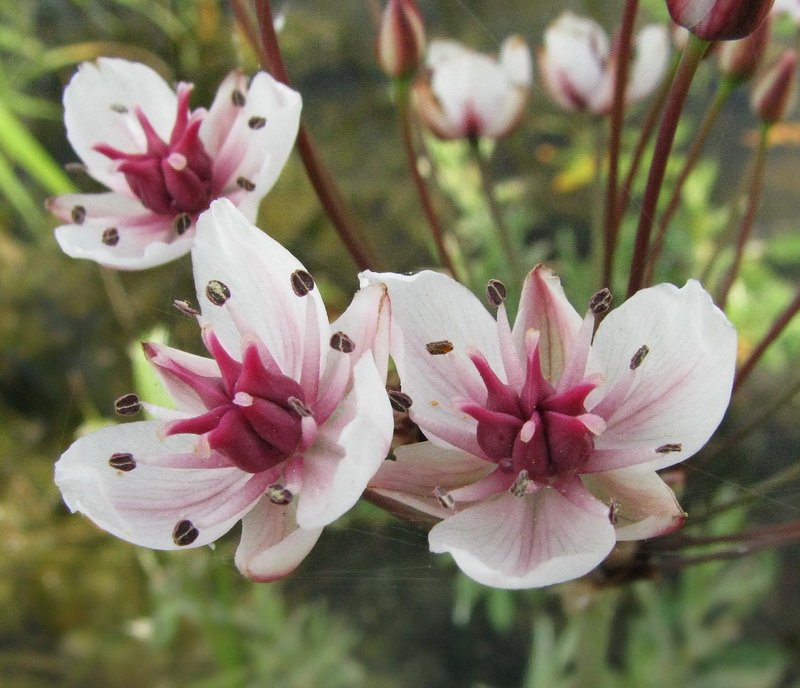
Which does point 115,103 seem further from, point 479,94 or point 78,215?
point 479,94

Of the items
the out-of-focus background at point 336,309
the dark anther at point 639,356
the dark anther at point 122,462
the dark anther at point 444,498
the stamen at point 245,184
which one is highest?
the stamen at point 245,184

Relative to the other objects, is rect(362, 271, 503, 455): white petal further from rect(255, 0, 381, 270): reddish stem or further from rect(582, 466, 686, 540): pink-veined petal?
rect(255, 0, 381, 270): reddish stem

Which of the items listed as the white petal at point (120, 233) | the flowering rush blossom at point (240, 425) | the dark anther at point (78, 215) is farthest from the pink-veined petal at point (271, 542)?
the dark anther at point (78, 215)

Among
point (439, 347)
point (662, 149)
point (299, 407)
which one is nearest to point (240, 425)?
point (299, 407)

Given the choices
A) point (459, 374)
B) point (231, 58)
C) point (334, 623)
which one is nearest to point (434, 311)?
point (459, 374)

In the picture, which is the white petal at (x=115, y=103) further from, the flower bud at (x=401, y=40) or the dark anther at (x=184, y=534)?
the dark anther at (x=184, y=534)

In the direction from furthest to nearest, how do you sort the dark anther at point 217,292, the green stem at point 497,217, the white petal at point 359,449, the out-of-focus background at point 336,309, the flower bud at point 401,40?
the out-of-focus background at point 336,309, the green stem at point 497,217, the flower bud at point 401,40, the dark anther at point 217,292, the white petal at point 359,449
